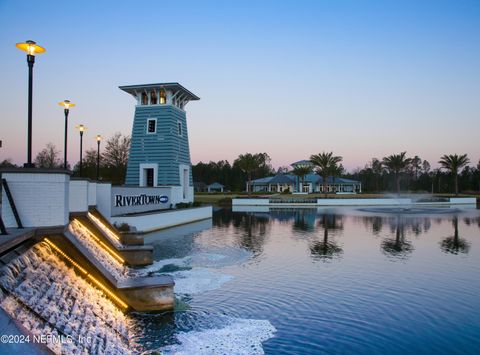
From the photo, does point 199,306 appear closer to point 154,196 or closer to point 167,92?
point 154,196

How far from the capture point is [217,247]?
22328mm

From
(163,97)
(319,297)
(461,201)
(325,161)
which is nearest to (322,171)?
(325,161)

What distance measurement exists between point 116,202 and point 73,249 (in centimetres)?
1501

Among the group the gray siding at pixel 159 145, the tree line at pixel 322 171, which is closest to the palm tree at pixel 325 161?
the tree line at pixel 322 171

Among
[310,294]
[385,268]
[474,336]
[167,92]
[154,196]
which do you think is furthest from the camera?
[167,92]

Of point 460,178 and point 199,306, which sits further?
point 460,178

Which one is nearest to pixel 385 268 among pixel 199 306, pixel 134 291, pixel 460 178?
pixel 199 306

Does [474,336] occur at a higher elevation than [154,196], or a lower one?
lower

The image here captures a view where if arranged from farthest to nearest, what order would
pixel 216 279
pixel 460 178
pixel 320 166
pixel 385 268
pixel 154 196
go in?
pixel 460 178, pixel 320 166, pixel 154 196, pixel 385 268, pixel 216 279

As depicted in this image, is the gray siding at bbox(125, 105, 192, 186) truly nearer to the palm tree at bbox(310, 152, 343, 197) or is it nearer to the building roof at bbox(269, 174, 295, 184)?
the palm tree at bbox(310, 152, 343, 197)

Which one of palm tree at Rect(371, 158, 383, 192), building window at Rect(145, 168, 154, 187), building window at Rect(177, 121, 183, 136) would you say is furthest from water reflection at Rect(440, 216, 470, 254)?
palm tree at Rect(371, 158, 383, 192)

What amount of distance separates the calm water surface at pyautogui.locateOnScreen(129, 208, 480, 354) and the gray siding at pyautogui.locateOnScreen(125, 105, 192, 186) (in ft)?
47.2

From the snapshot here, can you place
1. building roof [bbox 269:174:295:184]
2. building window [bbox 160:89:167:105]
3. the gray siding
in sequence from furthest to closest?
building roof [bbox 269:174:295:184] < building window [bbox 160:89:167:105] < the gray siding

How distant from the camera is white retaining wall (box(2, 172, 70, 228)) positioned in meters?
10.6
